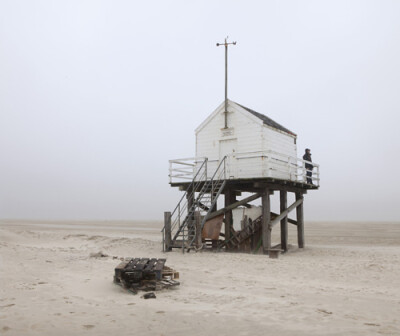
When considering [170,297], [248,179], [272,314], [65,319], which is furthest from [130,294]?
[248,179]

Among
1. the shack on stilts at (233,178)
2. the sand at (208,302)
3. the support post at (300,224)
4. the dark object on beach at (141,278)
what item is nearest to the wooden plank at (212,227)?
the shack on stilts at (233,178)

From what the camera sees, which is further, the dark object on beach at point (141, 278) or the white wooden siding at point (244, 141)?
the white wooden siding at point (244, 141)

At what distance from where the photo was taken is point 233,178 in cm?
1734

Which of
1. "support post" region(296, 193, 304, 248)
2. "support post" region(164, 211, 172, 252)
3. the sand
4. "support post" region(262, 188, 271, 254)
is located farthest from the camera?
"support post" region(296, 193, 304, 248)

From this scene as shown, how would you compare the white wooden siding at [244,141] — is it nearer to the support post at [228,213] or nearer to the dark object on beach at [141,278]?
the support post at [228,213]

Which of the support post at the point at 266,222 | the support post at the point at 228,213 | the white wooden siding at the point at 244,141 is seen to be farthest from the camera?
the support post at the point at 228,213

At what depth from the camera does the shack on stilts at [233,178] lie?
1675 cm

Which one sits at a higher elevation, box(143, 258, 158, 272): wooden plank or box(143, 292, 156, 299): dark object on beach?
box(143, 258, 158, 272): wooden plank

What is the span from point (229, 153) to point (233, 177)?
1.26 m

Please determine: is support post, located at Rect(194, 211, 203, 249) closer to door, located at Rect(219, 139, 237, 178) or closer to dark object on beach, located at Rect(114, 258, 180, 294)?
door, located at Rect(219, 139, 237, 178)

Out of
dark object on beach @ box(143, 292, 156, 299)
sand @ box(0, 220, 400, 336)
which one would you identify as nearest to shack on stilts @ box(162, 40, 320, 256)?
sand @ box(0, 220, 400, 336)

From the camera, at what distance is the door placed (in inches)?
691

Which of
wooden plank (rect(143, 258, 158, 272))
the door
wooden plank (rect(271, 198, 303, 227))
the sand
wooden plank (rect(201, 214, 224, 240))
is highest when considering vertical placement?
the door

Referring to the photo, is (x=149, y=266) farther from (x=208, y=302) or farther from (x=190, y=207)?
(x=190, y=207)
